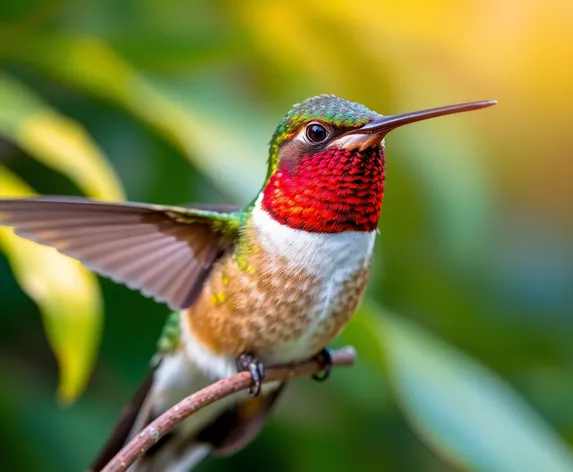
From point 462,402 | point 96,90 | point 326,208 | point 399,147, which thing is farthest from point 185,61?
point 326,208

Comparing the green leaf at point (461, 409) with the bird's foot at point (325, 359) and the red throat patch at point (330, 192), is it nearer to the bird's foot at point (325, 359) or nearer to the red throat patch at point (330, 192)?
the bird's foot at point (325, 359)

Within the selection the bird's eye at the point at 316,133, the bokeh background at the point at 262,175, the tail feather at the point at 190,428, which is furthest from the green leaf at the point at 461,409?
the bird's eye at the point at 316,133

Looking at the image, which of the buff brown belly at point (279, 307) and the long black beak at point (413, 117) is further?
the buff brown belly at point (279, 307)

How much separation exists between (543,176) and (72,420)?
5.54ft

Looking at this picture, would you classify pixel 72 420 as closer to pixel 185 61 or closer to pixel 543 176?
pixel 185 61

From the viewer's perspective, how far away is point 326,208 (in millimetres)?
1168

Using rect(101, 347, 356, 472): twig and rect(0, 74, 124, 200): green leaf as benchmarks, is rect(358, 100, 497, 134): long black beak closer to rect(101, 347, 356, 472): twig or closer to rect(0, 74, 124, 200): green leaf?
rect(101, 347, 356, 472): twig

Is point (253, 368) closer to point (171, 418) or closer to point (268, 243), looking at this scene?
point (268, 243)

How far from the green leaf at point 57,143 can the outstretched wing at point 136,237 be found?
1.25 ft

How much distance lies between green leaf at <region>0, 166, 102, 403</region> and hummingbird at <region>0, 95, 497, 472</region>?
0.50ft

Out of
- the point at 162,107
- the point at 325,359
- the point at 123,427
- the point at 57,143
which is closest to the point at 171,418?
the point at 325,359

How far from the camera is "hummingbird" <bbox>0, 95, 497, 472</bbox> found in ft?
3.61

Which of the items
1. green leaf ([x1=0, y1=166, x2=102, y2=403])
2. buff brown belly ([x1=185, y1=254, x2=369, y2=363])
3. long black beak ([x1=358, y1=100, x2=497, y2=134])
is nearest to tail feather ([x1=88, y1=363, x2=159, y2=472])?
green leaf ([x1=0, y1=166, x2=102, y2=403])

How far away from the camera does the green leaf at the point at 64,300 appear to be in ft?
4.55
